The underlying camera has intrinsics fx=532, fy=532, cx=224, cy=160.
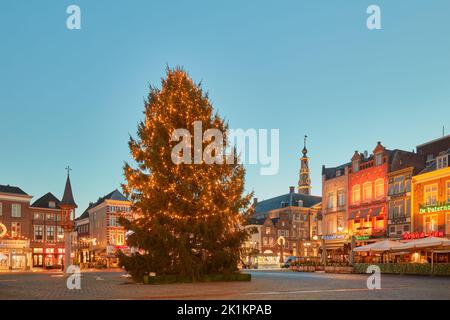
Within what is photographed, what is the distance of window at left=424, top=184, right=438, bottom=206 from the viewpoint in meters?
49.3

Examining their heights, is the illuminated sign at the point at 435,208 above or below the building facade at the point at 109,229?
above

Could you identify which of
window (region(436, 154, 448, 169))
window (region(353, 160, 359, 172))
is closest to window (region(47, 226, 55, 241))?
window (region(353, 160, 359, 172))

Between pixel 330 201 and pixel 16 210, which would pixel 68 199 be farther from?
pixel 330 201

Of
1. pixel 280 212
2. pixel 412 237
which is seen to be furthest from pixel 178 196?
pixel 280 212

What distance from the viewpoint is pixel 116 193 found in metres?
92.1

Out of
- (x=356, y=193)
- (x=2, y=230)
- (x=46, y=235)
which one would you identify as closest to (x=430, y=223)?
(x=356, y=193)

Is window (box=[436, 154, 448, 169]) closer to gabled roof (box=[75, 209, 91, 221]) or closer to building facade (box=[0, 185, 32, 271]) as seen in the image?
building facade (box=[0, 185, 32, 271])

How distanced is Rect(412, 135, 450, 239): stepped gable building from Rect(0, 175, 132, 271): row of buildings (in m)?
33.8

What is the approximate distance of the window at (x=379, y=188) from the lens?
5771 cm

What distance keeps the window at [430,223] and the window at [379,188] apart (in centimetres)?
774

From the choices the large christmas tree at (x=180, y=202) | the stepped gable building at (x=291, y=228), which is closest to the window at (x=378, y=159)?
the large christmas tree at (x=180, y=202)

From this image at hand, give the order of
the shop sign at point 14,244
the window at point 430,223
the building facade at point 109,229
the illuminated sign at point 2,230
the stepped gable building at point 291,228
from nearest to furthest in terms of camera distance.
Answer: the window at point 430,223 → the illuminated sign at point 2,230 → the shop sign at point 14,244 → the building facade at point 109,229 → the stepped gable building at point 291,228

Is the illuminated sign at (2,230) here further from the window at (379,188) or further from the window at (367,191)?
the window at (379,188)
